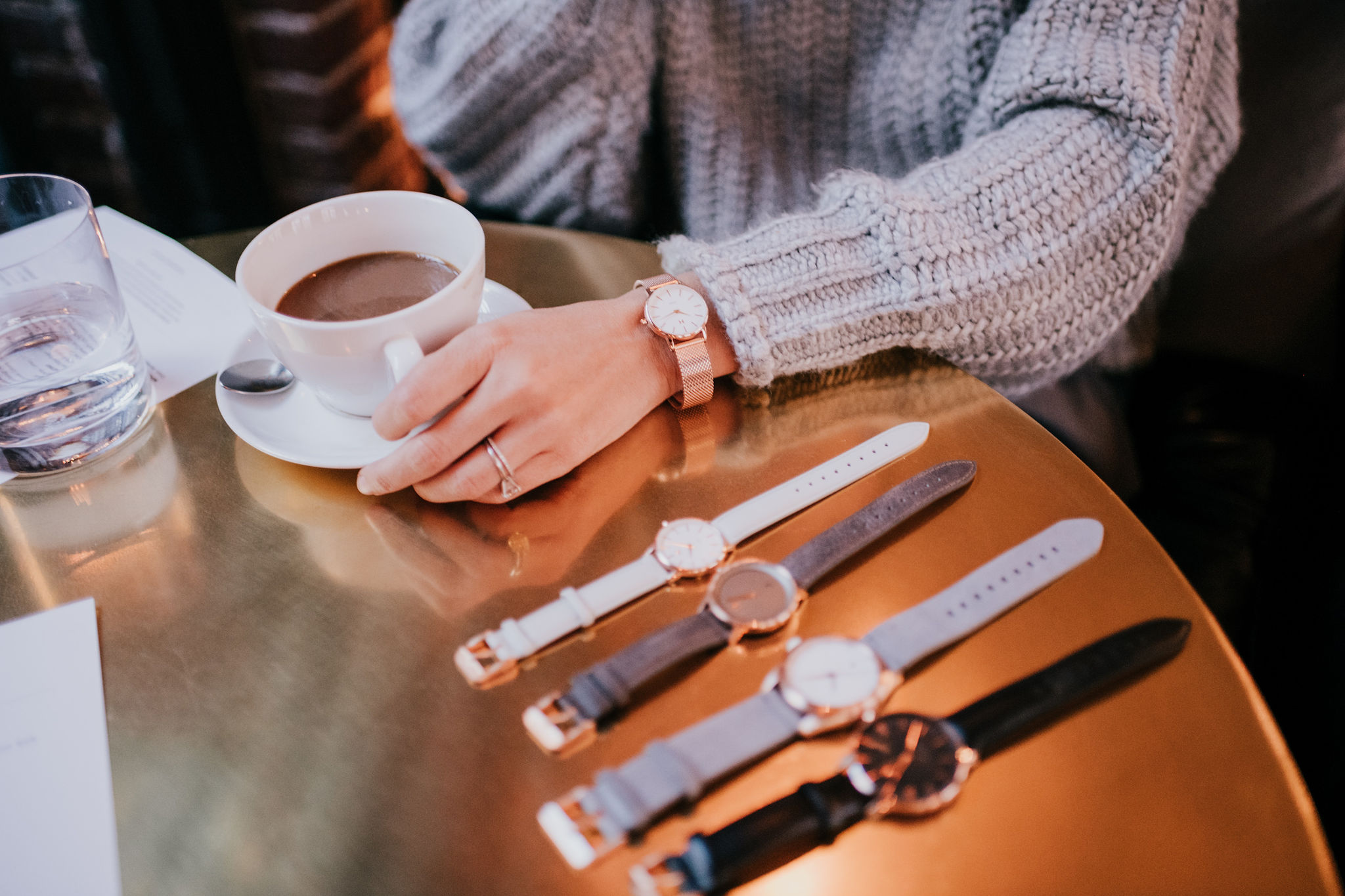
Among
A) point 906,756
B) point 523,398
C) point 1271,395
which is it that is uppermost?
point 523,398

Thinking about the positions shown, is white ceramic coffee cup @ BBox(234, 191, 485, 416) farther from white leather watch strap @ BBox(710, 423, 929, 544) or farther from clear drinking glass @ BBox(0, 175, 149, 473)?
white leather watch strap @ BBox(710, 423, 929, 544)

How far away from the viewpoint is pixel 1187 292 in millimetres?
863

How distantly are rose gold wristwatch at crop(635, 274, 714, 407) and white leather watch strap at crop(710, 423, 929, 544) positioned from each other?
0.36 feet

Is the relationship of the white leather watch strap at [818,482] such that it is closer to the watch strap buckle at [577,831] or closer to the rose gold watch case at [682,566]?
the rose gold watch case at [682,566]

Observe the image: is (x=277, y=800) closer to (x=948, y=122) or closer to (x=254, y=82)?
(x=948, y=122)

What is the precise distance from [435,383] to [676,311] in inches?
7.7

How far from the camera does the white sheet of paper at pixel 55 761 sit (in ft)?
1.37

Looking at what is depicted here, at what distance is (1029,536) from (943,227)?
251 millimetres

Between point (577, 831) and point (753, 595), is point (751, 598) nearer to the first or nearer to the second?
point (753, 595)

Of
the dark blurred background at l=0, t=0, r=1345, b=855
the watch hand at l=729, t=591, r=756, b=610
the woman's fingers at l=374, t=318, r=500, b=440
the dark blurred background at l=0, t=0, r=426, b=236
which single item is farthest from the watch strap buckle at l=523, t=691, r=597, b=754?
the dark blurred background at l=0, t=0, r=426, b=236

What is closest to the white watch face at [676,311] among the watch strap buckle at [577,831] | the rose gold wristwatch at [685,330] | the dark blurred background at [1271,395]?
the rose gold wristwatch at [685,330]

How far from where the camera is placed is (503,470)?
0.57 metres

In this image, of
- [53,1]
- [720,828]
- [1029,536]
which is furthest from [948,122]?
[53,1]

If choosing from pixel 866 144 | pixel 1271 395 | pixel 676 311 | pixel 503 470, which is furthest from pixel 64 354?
pixel 1271 395
